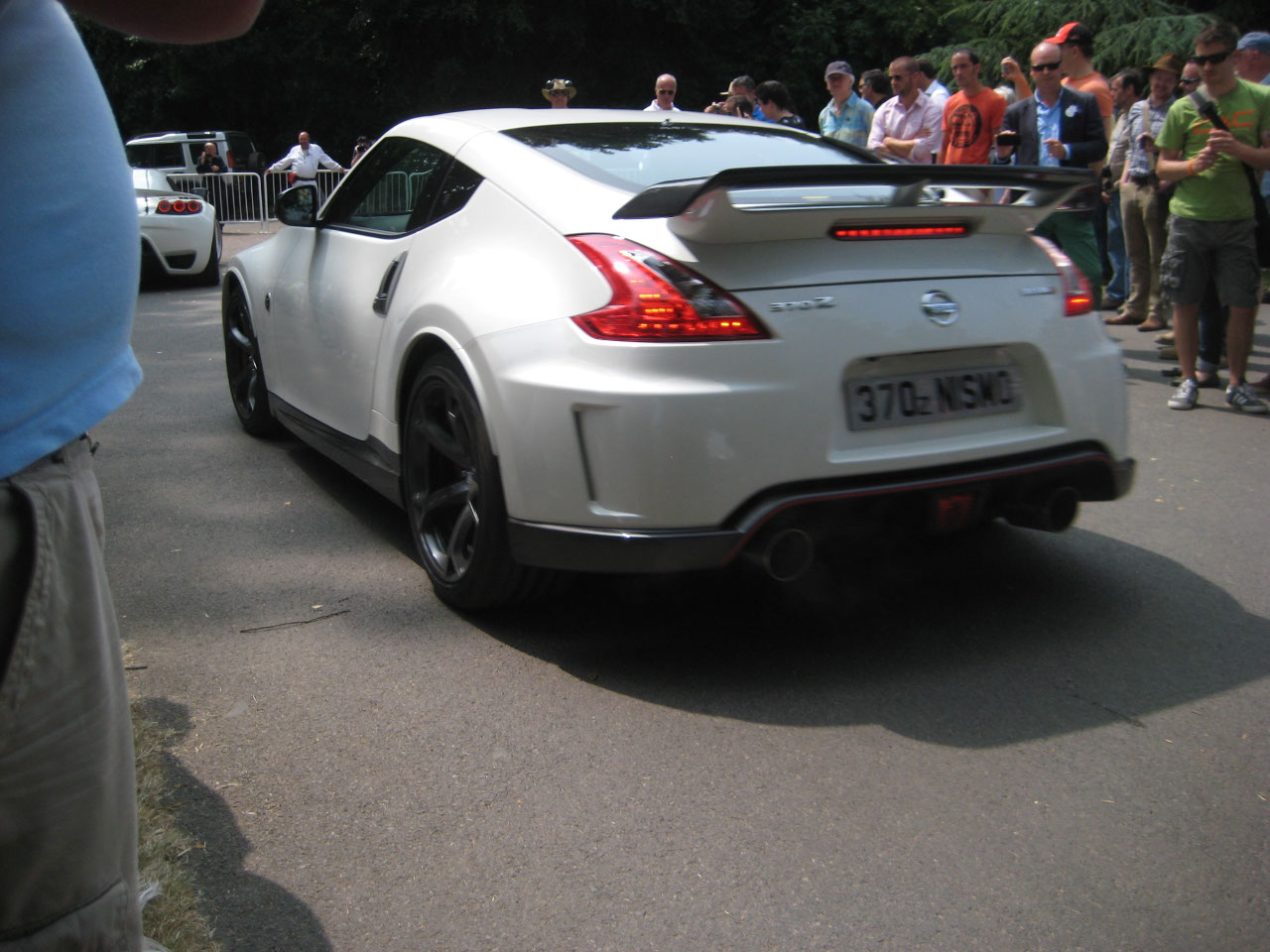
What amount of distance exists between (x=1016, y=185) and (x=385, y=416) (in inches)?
79.1

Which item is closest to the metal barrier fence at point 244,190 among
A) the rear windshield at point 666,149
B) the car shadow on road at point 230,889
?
the rear windshield at point 666,149

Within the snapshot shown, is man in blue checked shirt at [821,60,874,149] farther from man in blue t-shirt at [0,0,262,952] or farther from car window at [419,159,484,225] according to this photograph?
man in blue t-shirt at [0,0,262,952]

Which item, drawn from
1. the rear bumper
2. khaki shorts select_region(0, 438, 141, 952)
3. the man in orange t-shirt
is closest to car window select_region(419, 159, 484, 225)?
the rear bumper

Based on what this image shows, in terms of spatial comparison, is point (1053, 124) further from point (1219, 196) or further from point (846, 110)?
point (846, 110)

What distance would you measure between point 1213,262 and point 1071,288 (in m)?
3.40

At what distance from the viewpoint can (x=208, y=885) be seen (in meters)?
2.31

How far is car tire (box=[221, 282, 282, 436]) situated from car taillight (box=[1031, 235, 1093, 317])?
3.35 meters

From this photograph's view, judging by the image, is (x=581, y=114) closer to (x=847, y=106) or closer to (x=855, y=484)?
(x=855, y=484)

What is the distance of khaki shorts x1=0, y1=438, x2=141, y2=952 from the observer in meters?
1.13

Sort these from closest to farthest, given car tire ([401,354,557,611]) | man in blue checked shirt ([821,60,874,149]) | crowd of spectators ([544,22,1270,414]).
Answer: car tire ([401,354,557,611]) < crowd of spectators ([544,22,1270,414]) < man in blue checked shirt ([821,60,874,149])

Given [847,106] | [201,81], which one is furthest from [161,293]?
[201,81]

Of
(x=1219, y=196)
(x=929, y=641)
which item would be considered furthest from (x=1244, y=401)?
(x=929, y=641)

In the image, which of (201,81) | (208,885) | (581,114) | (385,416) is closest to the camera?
(208,885)

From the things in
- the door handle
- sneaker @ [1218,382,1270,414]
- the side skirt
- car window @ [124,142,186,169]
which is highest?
car window @ [124,142,186,169]
